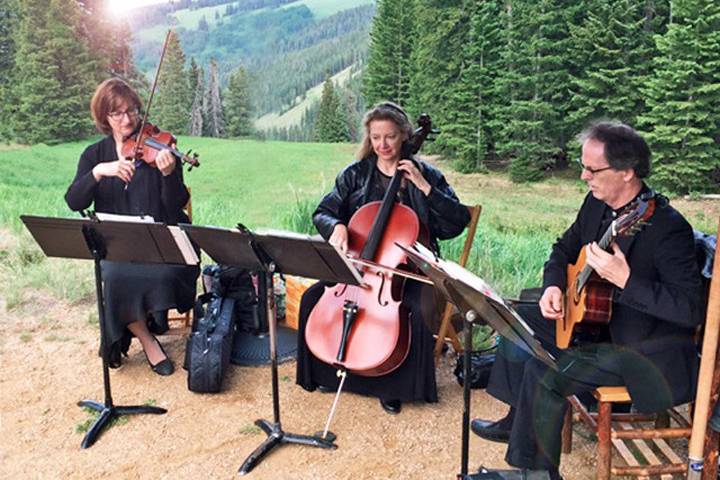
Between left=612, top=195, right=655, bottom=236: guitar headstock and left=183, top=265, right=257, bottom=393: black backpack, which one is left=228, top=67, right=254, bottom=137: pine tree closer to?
left=183, top=265, right=257, bottom=393: black backpack

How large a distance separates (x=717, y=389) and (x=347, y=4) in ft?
11.5

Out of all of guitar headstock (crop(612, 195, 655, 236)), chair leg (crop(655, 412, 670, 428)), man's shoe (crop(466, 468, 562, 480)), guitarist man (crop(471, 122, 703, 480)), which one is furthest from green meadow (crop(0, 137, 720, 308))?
man's shoe (crop(466, 468, 562, 480))

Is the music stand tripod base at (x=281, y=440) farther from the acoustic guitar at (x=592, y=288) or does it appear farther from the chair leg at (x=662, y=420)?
the chair leg at (x=662, y=420)

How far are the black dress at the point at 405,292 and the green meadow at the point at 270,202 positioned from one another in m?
0.82

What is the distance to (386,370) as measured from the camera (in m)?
2.69

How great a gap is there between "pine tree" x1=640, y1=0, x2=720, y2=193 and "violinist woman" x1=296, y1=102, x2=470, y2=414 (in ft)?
3.52

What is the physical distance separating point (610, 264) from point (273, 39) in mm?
3595

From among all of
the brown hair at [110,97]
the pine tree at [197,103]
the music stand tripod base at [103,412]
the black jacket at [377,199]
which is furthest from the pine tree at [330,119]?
the music stand tripod base at [103,412]

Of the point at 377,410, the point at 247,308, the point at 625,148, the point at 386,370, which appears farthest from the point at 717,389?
the point at 247,308

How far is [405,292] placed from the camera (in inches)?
114

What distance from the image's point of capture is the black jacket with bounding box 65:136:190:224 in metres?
3.25

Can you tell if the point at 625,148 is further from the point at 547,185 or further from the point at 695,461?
the point at 547,185

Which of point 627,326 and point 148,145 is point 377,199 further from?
point 627,326

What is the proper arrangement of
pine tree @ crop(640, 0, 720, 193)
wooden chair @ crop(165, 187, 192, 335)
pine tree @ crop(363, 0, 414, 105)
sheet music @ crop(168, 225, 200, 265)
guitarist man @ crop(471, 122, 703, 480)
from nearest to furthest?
guitarist man @ crop(471, 122, 703, 480) → sheet music @ crop(168, 225, 200, 265) → pine tree @ crop(640, 0, 720, 193) → wooden chair @ crop(165, 187, 192, 335) → pine tree @ crop(363, 0, 414, 105)
